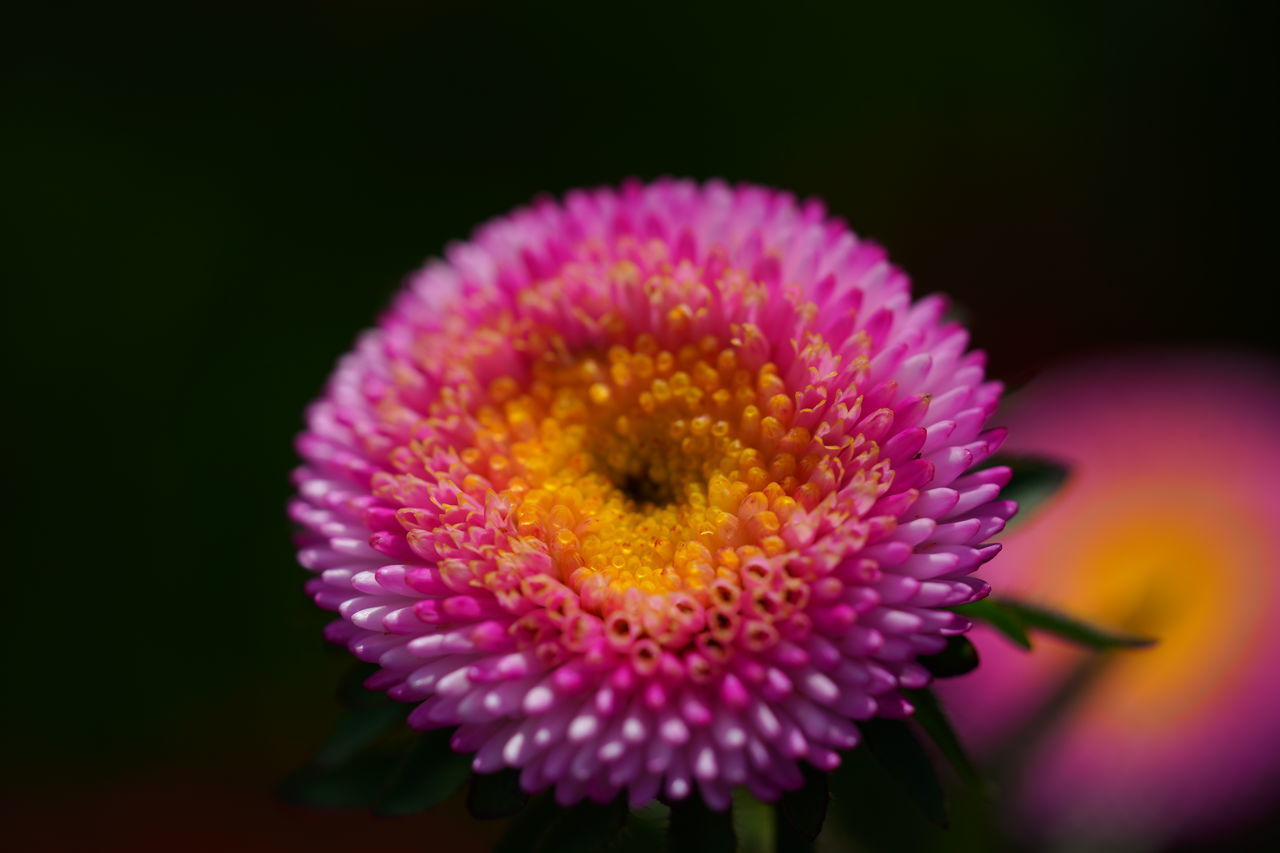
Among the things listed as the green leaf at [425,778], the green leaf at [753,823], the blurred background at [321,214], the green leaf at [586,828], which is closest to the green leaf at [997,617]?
the green leaf at [753,823]

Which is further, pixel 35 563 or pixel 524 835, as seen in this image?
pixel 35 563

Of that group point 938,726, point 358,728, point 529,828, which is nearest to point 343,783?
point 358,728

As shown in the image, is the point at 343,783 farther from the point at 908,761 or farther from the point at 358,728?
the point at 908,761

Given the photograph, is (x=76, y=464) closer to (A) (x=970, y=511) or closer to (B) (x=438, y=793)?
(B) (x=438, y=793)

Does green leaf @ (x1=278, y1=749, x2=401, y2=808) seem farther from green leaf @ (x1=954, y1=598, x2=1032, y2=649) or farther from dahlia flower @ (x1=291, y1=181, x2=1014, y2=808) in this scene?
green leaf @ (x1=954, y1=598, x2=1032, y2=649)

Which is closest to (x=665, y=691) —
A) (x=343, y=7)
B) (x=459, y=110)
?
(x=459, y=110)

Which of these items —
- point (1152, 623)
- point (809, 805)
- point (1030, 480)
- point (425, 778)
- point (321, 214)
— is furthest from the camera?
point (321, 214)

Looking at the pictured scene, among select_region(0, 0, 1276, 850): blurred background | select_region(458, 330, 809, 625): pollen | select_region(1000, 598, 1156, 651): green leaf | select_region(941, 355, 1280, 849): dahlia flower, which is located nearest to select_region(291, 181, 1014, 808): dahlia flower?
select_region(458, 330, 809, 625): pollen
